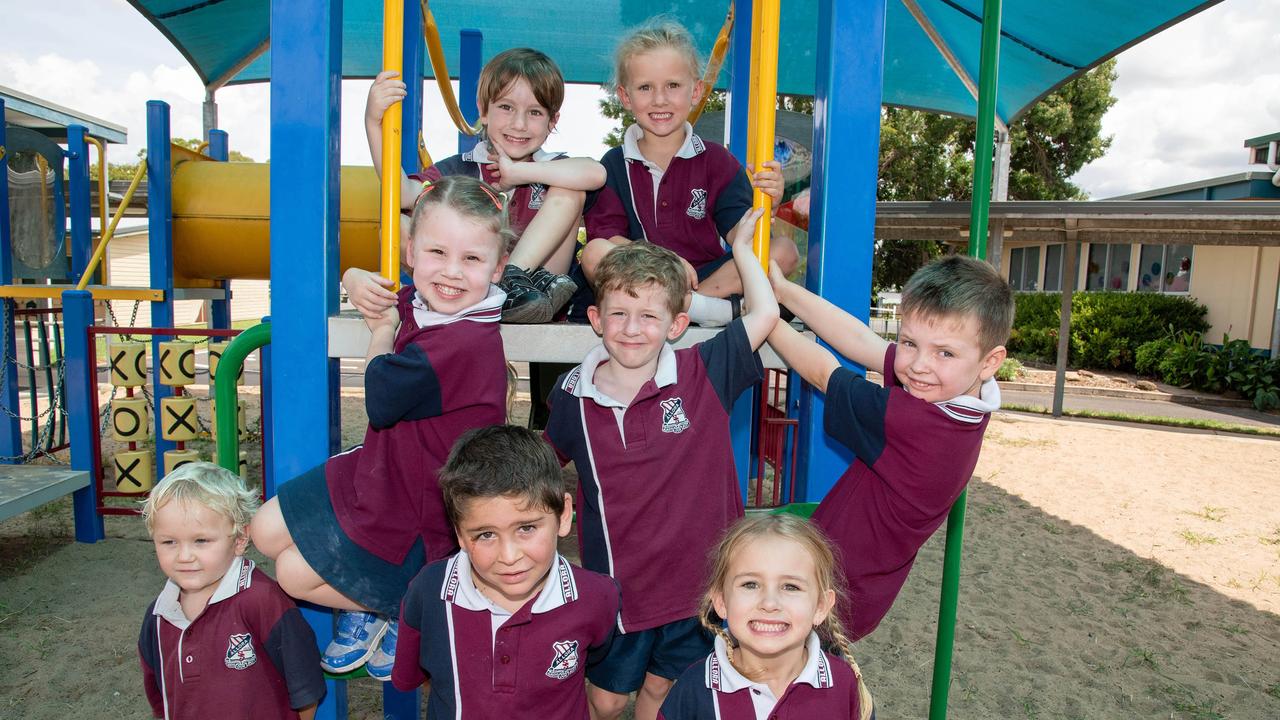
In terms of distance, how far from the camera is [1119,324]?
17.5 m

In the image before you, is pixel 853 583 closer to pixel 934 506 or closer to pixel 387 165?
pixel 934 506

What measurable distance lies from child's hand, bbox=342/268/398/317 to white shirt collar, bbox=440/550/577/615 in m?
0.64

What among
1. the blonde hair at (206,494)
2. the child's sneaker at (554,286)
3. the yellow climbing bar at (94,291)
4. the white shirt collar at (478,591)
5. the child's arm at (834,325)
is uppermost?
the child's sneaker at (554,286)

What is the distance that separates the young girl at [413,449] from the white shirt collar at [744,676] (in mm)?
752

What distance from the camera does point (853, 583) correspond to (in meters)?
1.87

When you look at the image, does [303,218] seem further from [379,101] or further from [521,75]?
[521,75]

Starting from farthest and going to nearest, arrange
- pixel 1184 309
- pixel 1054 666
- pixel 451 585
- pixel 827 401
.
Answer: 1. pixel 1184 309
2. pixel 1054 666
3. pixel 827 401
4. pixel 451 585

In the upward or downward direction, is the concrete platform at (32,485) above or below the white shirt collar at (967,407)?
below

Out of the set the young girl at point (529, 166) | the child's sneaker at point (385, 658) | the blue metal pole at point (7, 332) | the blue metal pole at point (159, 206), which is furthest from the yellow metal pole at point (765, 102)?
the blue metal pole at point (7, 332)

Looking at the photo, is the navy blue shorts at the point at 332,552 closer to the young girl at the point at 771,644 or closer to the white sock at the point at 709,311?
the young girl at the point at 771,644

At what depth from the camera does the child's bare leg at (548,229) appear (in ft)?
7.82

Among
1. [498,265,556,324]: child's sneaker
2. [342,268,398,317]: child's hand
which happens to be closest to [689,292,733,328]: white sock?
[498,265,556,324]: child's sneaker

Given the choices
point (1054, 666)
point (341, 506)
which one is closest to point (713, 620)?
point (341, 506)

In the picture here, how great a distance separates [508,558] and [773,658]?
590mm
